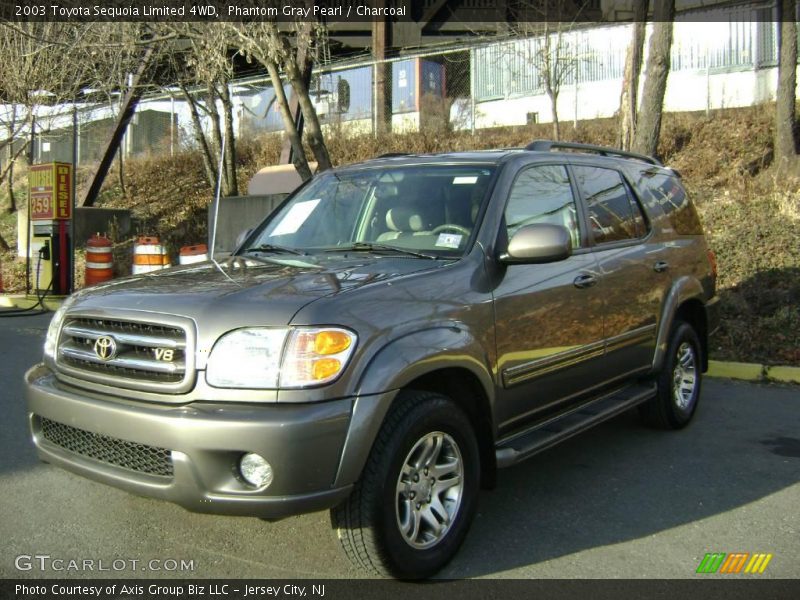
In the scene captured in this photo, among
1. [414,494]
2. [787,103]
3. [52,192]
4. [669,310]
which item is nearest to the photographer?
[414,494]

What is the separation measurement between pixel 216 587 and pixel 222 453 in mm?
780

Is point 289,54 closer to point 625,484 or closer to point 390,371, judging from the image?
point 625,484

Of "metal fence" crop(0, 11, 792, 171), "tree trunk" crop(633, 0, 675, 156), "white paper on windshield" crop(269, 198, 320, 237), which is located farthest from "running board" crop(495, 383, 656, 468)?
"metal fence" crop(0, 11, 792, 171)

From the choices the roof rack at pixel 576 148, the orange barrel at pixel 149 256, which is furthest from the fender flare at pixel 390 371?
the orange barrel at pixel 149 256

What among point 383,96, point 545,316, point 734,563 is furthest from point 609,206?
point 383,96

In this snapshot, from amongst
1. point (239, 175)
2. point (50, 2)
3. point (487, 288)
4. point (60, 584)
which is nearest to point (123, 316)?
point (60, 584)

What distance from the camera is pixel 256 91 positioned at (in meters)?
19.8

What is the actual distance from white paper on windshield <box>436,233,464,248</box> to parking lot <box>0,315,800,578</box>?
4.84 feet

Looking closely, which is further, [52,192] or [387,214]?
[52,192]

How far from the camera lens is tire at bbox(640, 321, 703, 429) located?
5562 millimetres

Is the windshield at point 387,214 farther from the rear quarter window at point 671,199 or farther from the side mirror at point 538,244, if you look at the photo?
the rear quarter window at point 671,199

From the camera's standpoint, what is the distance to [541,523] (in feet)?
13.3

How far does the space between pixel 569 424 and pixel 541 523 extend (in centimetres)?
61

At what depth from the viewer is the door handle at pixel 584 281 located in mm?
4398
